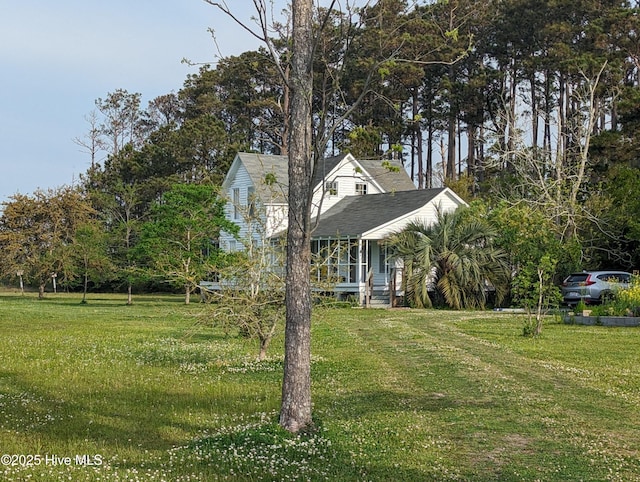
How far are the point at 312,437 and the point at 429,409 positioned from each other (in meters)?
2.44

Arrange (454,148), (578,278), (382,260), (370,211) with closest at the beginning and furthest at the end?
(578,278), (382,260), (370,211), (454,148)

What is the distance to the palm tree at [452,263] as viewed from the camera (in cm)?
3134

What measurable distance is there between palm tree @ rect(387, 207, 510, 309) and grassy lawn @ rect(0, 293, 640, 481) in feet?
43.3

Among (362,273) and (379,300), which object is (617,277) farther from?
(362,273)

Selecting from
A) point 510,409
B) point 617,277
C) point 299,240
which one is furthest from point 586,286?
point 299,240

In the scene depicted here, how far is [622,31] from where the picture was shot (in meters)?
41.4

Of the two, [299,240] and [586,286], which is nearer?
[299,240]

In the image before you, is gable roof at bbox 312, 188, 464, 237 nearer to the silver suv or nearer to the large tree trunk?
the silver suv

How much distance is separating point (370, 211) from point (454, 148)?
1765 centimetres

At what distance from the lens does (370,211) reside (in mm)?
39125

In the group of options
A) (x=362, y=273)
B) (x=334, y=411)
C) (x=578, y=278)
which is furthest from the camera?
(x=362, y=273)

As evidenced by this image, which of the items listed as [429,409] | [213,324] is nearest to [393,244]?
[213,324]

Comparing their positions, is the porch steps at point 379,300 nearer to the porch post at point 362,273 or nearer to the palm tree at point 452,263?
the porch post at point 362,273

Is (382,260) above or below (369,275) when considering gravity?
above
